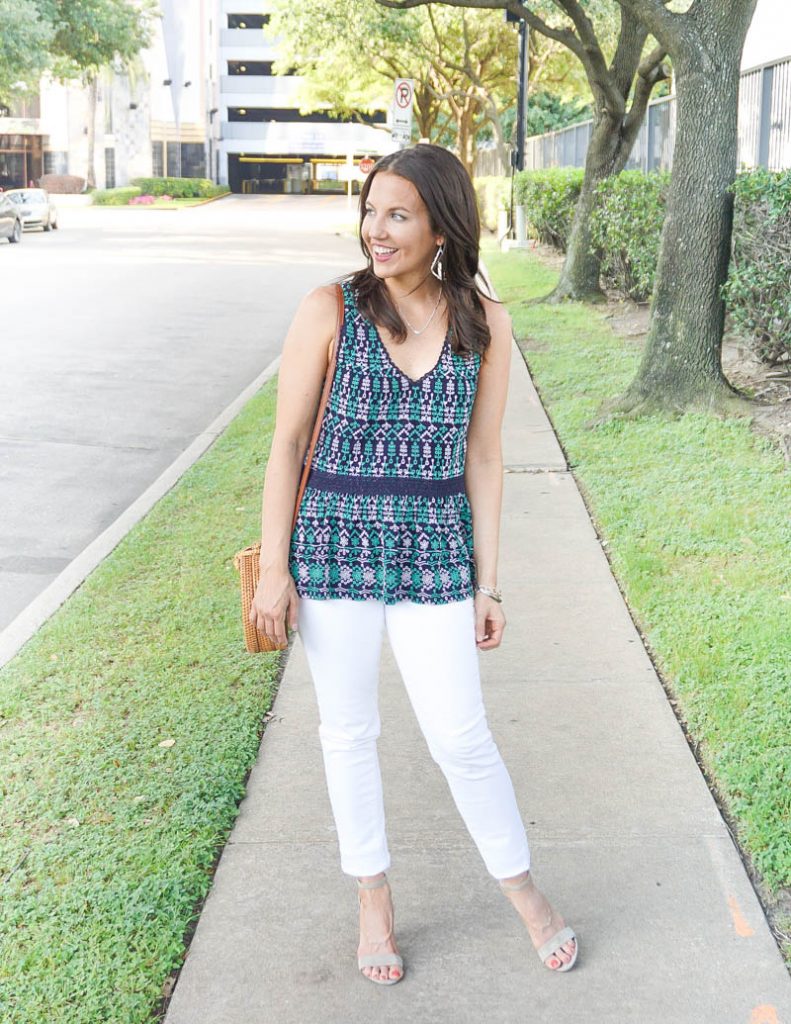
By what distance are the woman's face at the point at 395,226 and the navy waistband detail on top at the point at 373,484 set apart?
438mm

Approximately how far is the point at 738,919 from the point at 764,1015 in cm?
39

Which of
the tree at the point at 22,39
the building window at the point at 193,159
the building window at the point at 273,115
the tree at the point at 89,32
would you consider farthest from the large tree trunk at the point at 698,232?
the building window at the point at 273,115

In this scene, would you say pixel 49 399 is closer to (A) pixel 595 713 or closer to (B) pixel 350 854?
(A) pixel 595 713

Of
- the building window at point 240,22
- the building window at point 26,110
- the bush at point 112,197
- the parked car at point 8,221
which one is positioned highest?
the building window at point 240,22

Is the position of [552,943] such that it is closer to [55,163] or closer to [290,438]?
[290,438]

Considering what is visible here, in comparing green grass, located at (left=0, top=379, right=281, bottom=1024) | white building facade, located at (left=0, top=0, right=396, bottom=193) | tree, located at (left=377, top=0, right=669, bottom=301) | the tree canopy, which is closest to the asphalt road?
green grass, located at (left=0, top=379, right=281, bottom=1024)

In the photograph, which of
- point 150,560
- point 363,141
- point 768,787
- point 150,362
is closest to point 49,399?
point 150,362

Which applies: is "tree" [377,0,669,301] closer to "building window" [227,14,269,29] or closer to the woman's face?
the woman's face

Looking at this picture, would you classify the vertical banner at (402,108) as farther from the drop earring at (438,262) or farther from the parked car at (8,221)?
the drop earring at (438,262)

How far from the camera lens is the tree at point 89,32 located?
129 feet

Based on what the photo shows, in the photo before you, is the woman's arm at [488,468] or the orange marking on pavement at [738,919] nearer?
the woman's arm at [488,468]

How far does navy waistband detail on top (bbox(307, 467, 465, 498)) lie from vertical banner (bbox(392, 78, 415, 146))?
21162 millimetres

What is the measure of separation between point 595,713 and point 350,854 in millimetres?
1717

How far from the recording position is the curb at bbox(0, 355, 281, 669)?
556 centimetres
